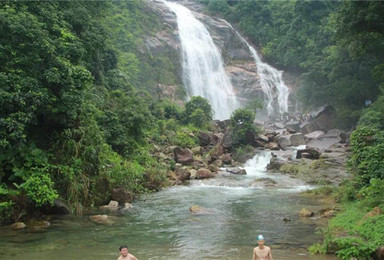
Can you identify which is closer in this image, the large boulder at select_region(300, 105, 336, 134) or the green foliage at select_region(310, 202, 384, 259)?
the green foliage at select_region(310, 202, 384, 259)

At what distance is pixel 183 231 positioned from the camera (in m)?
11.5

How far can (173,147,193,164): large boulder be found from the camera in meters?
23.2

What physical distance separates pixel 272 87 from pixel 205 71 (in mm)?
8993

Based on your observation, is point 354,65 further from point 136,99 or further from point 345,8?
point 136,99

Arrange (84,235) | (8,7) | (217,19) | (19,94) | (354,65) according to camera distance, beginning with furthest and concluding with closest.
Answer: (217,19) → (354,65) → (8,7) → (19,94) → (84,235)

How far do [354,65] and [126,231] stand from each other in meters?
28.4

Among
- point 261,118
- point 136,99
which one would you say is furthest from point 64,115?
point 261,118

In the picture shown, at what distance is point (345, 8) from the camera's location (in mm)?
19922

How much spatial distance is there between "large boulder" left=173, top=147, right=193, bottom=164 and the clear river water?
6102 millimetres

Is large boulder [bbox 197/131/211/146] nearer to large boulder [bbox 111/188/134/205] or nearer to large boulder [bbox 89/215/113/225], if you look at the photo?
large boulder [bbox 111/188/134/205]

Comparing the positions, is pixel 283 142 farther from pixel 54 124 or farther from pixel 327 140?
pixel 54 124

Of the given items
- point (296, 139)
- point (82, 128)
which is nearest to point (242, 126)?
point (296, 139)

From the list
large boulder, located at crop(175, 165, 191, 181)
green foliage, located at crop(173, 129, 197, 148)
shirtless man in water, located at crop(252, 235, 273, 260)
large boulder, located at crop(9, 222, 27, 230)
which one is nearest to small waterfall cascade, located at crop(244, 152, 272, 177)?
green foliage, located at crop(173, 129, 197, 148)

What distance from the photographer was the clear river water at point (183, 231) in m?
9.36
